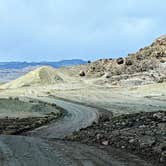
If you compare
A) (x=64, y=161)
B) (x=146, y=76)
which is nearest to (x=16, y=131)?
(x=64, y=161)

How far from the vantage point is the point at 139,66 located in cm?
12481

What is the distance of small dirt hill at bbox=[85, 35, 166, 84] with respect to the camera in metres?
117

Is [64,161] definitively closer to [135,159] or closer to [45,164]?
[45,164]

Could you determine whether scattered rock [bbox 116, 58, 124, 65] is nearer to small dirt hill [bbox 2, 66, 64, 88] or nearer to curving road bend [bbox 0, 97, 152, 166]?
small dirt hill [bbox 2, 66, 64, 88]

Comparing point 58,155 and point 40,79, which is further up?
point 40,79

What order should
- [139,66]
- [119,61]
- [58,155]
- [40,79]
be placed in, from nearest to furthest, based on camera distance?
[58,155]
[139,66]
[40,79]
[119,61]

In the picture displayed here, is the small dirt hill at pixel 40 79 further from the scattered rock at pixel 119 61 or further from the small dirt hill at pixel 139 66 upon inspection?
the scattered rock at pixel 119 61

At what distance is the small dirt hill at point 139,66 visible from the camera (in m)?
117

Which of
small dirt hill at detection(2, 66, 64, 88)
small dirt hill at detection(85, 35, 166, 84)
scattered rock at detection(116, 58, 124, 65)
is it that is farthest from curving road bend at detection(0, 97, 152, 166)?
scattered rock at detection(116, 58, 124, 65)

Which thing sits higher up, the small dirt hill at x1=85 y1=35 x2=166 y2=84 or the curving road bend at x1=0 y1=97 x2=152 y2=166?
the small dirt hill at x1=85 y1=35 x2=166 y2=84

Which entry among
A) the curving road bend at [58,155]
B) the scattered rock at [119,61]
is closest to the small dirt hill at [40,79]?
the scattered rock at [119,61]

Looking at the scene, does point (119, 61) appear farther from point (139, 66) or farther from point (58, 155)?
point (58, 155)

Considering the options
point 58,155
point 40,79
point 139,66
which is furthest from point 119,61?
point 58,155

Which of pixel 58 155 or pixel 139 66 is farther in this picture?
pixel 139 66
